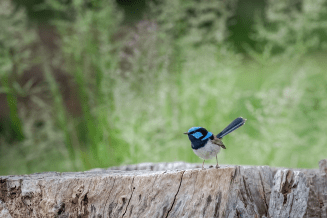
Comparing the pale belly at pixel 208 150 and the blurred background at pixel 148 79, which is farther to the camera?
the blurred background at pixel 148 79

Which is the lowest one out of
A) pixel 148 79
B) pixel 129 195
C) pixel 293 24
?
pixel 129 195

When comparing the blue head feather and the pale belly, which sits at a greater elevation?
the blue head feather

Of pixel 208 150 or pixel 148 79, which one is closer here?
pixel 208 150

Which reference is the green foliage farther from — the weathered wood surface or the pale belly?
the weathered wood surface

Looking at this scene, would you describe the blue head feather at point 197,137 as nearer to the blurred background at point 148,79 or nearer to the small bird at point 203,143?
the small bird at point 203,143

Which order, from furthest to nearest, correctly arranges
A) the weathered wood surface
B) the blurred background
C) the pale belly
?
the blurred background → the pale belly → the weathered wood surface

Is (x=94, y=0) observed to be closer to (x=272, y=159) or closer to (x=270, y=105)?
(x=270, y=105)

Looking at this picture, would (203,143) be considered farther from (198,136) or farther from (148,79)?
(148,79)

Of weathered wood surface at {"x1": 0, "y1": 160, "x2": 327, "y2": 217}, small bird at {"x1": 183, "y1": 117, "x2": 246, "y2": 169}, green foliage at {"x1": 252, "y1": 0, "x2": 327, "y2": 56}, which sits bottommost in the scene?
weathered wood surface at {"x1": 0, "y1": 160, "x2": 327, "y2": 217}

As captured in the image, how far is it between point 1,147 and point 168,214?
4.07ft

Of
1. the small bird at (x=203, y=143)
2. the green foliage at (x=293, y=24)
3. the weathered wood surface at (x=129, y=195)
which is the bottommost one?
the weathered wood surface at (x=129, y=195)

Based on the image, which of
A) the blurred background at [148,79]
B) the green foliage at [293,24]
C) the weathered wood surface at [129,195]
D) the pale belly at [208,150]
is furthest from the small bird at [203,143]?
the green foliage at [293,24]

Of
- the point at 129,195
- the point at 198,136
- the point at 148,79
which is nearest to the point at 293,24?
the point at 148,79

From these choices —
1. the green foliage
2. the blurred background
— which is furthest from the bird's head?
the green foliage
